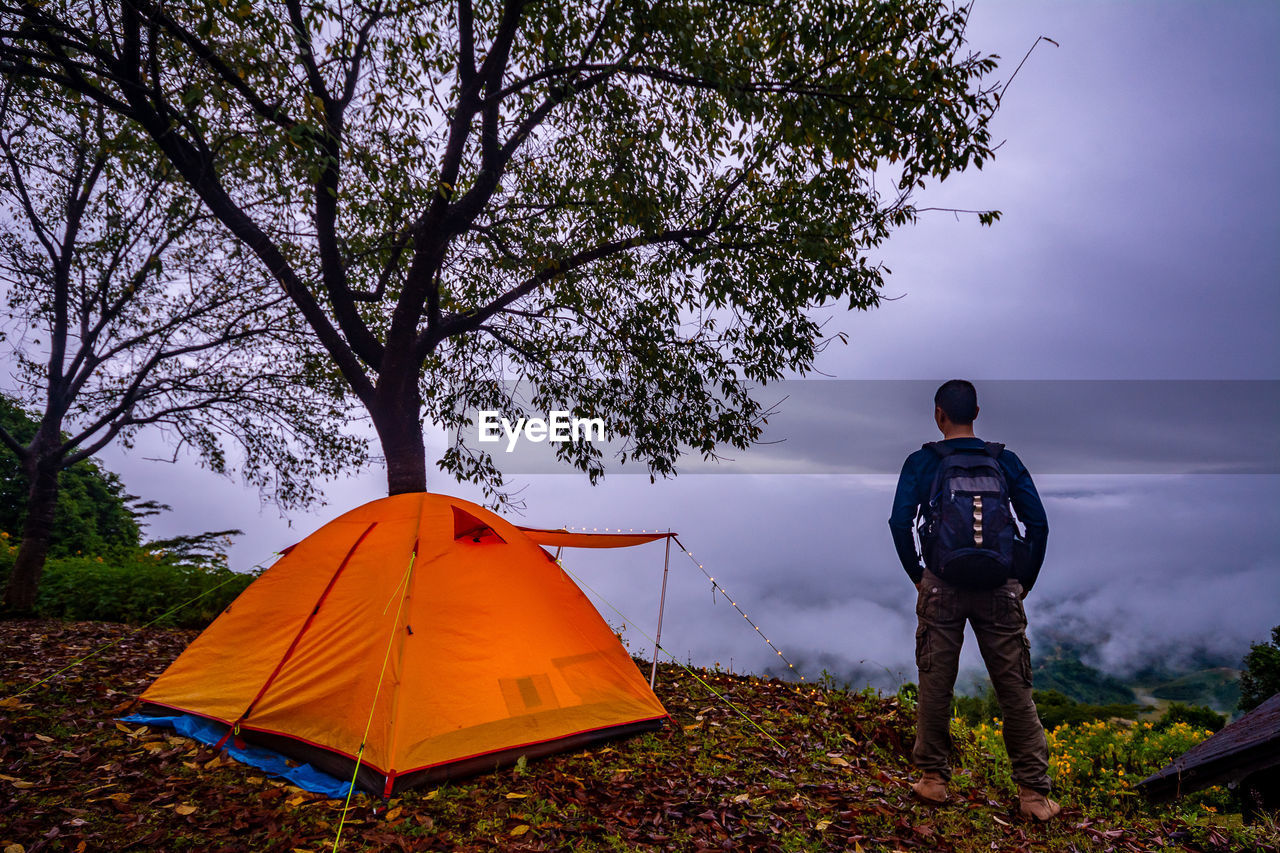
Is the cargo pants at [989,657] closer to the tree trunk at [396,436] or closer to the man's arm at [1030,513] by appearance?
the man's arm at [1030,513]

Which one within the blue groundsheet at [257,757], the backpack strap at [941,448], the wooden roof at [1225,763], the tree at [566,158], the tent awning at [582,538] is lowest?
the blue groundsheet at [257,757]

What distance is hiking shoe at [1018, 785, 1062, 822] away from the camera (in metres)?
5.45

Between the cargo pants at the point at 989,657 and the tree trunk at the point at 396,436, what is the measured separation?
22.4ft

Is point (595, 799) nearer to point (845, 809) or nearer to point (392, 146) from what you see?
point (845, 809)

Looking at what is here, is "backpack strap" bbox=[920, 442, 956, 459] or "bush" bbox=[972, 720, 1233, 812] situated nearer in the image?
"backpack strap" bbox=[920, 442, 956, 459]

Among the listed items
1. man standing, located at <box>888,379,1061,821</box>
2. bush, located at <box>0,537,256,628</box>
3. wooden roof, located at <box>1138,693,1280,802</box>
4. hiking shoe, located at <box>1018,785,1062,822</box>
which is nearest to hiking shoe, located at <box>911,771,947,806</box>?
man standing, located at <box>888,379,1061,821</box>

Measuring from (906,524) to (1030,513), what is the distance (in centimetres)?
88

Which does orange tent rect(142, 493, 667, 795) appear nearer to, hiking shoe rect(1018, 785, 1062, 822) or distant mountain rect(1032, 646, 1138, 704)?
hiking shoe rect(1018, 785, 1062, 822)

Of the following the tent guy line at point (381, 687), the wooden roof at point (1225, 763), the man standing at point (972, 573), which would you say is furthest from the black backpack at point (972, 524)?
the tent guy line at point (381, 687)

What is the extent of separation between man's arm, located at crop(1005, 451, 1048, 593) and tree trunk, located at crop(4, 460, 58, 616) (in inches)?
567

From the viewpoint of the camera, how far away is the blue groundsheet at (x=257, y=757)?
589 cm

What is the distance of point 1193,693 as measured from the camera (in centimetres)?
2098

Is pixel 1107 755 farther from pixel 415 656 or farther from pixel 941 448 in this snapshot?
pixel 415 656

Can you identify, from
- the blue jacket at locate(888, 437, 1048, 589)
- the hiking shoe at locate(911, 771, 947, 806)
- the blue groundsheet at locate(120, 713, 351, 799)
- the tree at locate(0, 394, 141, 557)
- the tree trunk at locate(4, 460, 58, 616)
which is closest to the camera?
the blue jacket at locate(888, 437, 1048, 589)
